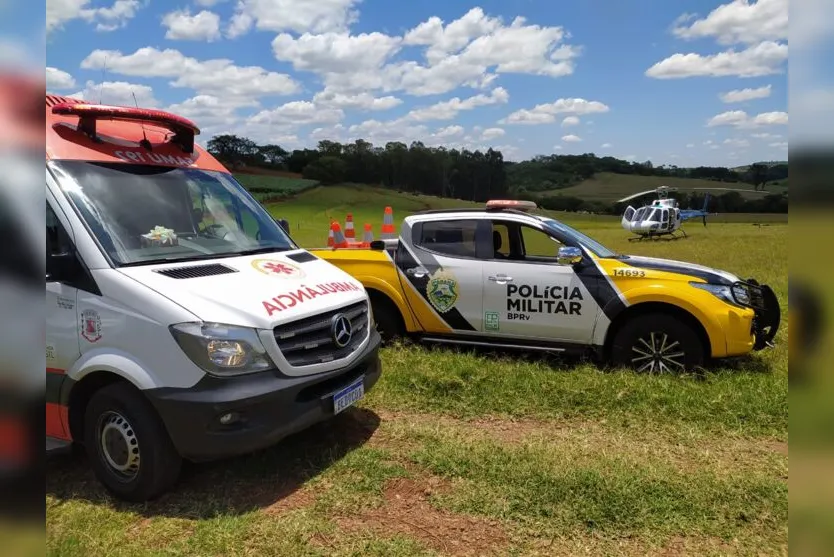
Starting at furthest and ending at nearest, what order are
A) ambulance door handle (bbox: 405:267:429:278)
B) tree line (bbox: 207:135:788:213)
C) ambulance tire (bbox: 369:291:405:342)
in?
tree line (bbox: 207:135:788:213) → ambulance tire (bbox: 369:291:405:342) → ambulance door handle (bbox: 405:267:429:278)

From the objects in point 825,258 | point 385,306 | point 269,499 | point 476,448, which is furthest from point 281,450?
point 825,258

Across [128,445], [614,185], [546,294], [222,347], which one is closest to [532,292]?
[546,294]

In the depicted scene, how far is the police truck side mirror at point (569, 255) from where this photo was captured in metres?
5.88

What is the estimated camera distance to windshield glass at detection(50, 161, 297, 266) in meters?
3.79

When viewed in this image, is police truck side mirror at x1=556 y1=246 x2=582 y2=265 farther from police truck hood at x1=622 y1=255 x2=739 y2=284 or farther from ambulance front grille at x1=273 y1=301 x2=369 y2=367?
ambulance front grille at x1=273 y1=301 x2=369 y2=367

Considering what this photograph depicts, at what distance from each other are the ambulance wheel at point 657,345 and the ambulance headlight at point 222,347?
377cm

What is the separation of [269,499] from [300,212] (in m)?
36.6

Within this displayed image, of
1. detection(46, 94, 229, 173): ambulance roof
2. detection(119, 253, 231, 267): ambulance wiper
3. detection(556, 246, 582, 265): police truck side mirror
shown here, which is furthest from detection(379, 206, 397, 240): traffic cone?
detection(119, 253, 231, 267): ambulance wiper

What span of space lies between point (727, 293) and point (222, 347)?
475 centimetres

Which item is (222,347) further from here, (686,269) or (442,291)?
(686,269)

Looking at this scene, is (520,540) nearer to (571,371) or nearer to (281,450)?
(281,450)

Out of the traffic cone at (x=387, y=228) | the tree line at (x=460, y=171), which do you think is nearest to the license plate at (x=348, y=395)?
the traffic cone at (x=387, y=228)

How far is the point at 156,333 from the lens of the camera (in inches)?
133

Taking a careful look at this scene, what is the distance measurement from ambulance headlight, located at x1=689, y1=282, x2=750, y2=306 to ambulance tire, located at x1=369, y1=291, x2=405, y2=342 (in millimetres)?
3209
